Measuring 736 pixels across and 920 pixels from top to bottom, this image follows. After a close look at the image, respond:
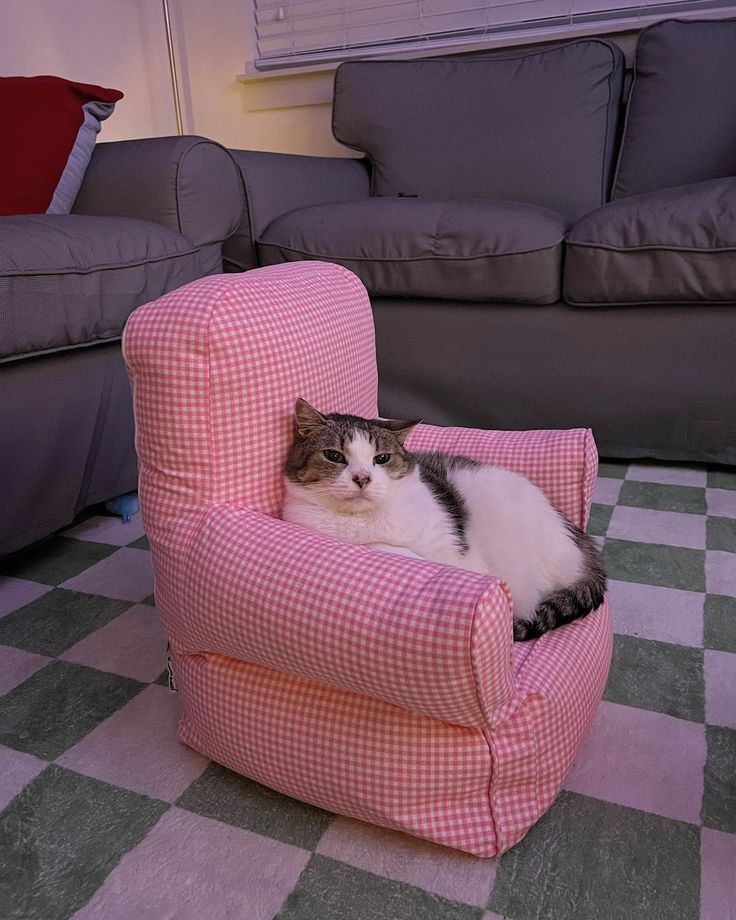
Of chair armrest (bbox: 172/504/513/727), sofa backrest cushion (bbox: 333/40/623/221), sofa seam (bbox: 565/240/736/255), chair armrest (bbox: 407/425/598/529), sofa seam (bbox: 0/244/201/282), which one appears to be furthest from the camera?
sofa backrest cushion (bbox: 333/40/623/221)

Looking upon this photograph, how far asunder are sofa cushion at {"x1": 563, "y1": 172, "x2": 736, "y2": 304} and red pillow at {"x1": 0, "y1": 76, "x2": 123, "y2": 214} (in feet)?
3.93

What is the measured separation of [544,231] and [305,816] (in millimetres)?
1352

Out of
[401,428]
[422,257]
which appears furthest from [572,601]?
[422,257]

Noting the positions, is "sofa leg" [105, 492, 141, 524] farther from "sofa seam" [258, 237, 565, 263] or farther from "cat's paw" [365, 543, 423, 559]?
"cat's paw" [365, 543, 423, 559]

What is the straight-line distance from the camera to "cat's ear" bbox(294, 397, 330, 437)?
2.83ft

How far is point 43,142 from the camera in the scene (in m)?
1.67

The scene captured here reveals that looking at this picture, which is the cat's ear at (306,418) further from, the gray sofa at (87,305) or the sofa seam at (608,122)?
the sofa seam at (608,122)

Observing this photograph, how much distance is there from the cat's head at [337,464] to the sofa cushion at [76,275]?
0.65 meters

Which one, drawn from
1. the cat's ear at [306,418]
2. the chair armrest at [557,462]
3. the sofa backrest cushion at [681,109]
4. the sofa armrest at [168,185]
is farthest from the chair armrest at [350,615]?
the sofa backrest cushion at [681,109]

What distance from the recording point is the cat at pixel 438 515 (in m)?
0.88

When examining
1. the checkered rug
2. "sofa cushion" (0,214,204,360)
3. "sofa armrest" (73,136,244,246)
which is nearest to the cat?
the checkered rug

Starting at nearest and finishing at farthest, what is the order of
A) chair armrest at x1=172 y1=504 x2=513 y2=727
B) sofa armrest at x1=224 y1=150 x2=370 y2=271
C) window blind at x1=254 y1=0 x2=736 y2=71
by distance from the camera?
chair armrest at x1=172 y1=504 x2=513 y2=727 → sofa armrest at x1=224 y1=150 x2=370 y2=271 → window blind at x1=254 y1=0 x2=736 y2=71

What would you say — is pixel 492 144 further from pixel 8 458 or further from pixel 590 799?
pixel 590 799

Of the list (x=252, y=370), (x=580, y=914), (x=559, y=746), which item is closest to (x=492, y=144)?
(x=252, y=370)
